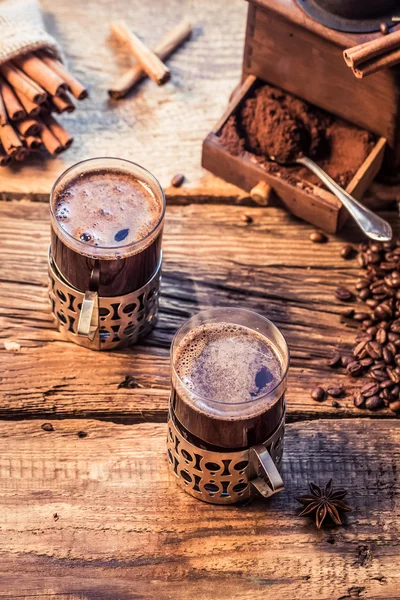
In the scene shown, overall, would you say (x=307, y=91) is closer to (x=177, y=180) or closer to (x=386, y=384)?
(x=177, y=180)

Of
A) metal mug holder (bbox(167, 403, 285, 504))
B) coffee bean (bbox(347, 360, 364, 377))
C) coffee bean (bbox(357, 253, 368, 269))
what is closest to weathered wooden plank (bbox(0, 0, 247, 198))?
coffee bean (bbox(357, 253, 368, 269))

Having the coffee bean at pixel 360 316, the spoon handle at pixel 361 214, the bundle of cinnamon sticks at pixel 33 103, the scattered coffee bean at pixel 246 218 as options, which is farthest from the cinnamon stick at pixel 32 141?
the coffee bean at pixel 360 316

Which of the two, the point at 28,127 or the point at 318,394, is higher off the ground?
the point at 28,127

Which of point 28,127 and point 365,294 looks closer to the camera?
point 365,294

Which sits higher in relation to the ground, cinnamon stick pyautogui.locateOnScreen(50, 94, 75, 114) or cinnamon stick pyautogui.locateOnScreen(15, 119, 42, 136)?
cinnamon stick pyautogui.locateOnScreen(50, 94, 75, 114)

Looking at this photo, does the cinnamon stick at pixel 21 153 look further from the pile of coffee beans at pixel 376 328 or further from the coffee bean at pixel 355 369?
the coffee bean at pixel 355 369

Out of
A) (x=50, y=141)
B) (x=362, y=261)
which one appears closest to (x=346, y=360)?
(x=362, y=261)

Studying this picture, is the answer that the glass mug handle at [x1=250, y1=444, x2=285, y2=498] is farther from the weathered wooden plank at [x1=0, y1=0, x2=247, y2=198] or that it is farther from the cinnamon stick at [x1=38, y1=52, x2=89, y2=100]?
the cinnamon stick at [x1=38, y1=52, x2=89, y2=100]
